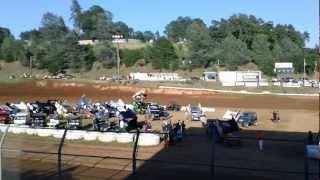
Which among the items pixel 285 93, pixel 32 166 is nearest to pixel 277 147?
pixel 32 166

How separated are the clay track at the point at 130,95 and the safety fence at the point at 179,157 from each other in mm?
37744

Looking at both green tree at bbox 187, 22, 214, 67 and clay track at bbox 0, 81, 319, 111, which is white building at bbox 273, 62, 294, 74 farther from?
clay track at bbox 0, 81, 319, 111

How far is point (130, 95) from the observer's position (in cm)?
8750

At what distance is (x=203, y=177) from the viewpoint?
22.6 metres

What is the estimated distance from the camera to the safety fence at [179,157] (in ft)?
75.4

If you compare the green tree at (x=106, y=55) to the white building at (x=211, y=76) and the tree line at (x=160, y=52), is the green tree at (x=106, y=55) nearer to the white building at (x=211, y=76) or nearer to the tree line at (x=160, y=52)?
the tree line at (x=160, y=52)

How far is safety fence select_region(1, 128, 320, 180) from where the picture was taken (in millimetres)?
22969

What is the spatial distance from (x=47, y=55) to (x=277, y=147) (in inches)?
4086

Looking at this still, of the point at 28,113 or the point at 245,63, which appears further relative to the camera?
the point at 245,63

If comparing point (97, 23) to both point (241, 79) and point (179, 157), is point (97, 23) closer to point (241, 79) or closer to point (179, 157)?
point (241, 79)

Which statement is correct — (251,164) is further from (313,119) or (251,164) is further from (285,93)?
(285,93)

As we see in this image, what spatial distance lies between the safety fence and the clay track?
3774cm

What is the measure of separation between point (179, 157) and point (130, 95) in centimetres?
5693

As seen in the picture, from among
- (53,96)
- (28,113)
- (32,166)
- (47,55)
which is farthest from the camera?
(47,55)
